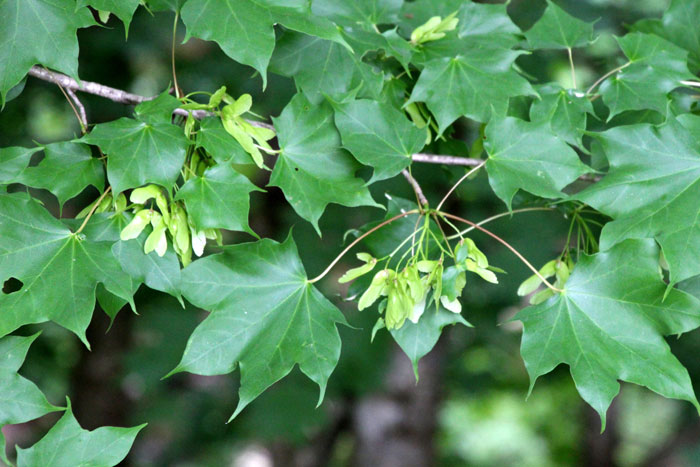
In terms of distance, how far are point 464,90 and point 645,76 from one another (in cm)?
43

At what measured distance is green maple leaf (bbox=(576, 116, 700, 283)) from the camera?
4.21 ft

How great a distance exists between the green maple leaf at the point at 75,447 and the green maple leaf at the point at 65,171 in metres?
0.41

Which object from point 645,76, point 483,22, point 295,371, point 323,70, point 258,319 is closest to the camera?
point 258,319

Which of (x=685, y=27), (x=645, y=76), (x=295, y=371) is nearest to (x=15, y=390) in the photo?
(x=645, y=76)

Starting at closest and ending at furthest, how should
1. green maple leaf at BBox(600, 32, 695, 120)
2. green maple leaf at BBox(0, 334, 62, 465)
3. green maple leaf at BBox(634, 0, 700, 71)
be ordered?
green maple leaf at BBox(0, 334, 62, 465)
green maple leaf at BBox(600, 32, 695, 120)
green maple leaf at BBox(634, 0, 700, 71)

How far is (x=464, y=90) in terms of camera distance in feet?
4.92

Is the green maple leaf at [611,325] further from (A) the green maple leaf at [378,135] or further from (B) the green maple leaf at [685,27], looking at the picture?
(B) the green maple leaf at [685,27]

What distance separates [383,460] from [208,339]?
2.87 meters

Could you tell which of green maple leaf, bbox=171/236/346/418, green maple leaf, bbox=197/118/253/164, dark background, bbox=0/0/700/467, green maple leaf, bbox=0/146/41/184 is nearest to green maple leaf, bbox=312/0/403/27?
green maple leaf, bbox=197/118/253/164

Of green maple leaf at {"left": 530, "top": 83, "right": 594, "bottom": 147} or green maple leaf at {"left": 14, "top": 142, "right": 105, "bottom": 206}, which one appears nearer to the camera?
green maple leaf at {"left": 14, "top": 142, "right": 105, "bottom": 206}

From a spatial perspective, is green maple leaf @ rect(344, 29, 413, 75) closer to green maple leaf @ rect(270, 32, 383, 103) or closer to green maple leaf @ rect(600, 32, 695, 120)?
green maple leaf @ rect(270, 32, 383, 103)

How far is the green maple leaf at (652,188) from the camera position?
4.21 ft

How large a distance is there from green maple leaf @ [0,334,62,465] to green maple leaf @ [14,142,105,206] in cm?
28

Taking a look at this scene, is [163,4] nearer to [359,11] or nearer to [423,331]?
[359,11]
